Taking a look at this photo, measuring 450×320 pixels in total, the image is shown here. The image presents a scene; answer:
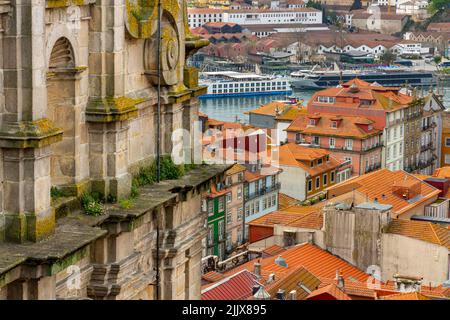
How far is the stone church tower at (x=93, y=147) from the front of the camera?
8.11 metres

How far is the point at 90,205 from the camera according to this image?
9250 millimetres

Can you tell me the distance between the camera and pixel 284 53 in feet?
398

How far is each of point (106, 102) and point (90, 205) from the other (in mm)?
698

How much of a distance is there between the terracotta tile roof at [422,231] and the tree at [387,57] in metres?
92.6

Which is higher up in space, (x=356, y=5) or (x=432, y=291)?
(x=432, y=291)

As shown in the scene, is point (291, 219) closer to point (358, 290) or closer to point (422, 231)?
point (422, 231)

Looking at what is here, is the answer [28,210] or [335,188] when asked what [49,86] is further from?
[335,188]

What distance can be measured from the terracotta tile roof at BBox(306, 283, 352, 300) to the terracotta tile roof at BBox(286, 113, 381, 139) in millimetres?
27918

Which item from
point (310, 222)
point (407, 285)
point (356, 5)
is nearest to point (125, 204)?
point (407, 285)

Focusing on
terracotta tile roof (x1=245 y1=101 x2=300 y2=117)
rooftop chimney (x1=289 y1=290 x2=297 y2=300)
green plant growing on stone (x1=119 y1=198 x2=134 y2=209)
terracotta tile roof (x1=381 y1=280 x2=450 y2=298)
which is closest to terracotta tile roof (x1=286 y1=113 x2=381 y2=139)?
terracotta tile roof (x1=245 y1=101 x2=300 y2=117)

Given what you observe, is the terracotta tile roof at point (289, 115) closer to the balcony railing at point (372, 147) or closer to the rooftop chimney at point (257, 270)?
the balcony railing at point (372, 147)

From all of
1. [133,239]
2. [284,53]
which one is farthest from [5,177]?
[284,53]

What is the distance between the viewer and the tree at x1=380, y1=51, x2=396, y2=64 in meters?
119

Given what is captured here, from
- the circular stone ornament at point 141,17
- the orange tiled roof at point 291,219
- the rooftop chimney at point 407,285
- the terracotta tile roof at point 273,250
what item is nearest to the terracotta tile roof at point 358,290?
the rooftop chimney at point 407,285
